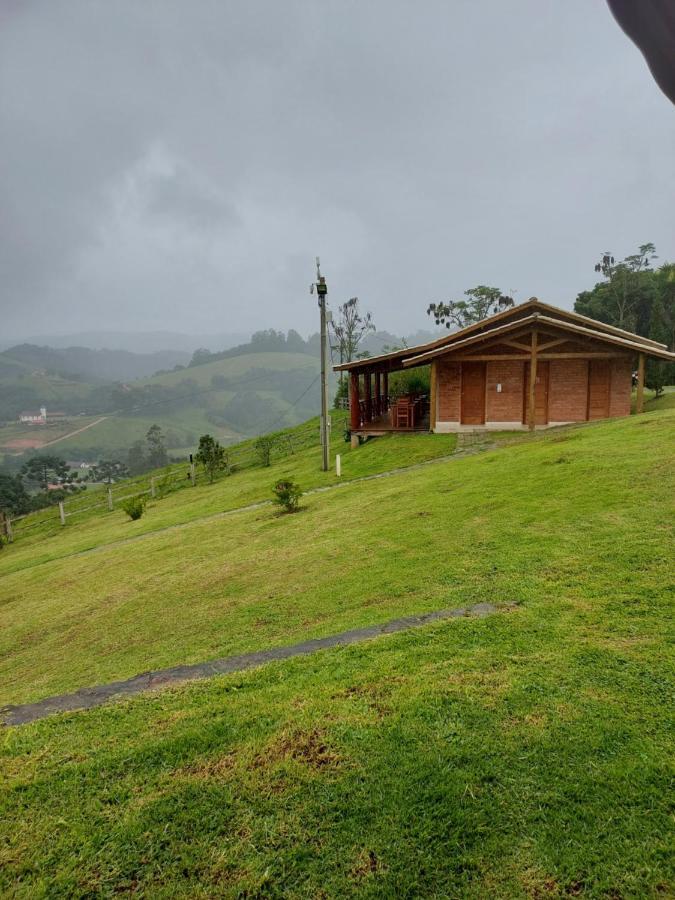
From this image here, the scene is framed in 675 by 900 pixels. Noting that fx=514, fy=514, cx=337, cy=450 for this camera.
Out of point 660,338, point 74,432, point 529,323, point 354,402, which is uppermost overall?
point 660,338

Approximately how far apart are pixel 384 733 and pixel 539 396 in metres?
20.1

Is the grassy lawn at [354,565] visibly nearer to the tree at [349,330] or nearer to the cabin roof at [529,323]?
the cabin roof at [529,323]

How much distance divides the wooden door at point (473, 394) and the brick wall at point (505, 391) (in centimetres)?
26

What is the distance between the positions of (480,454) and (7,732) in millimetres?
14775

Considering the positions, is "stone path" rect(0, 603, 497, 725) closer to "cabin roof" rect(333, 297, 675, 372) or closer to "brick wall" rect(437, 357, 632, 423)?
"cabin roof" rect(333, 297, 675, 372)

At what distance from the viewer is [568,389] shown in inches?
838

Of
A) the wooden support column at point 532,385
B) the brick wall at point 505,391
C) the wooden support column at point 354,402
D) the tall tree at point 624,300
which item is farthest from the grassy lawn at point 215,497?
the tall tree at point 624,300

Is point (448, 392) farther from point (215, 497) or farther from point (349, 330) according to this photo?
point (349, 330)

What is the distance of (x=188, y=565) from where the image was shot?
10.5 metres

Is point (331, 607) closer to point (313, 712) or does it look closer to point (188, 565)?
point (313, 712)

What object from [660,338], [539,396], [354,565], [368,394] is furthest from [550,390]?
[660,338]

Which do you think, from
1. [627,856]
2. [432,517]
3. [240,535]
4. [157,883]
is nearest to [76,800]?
[157,883]

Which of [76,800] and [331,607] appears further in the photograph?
[331,607]

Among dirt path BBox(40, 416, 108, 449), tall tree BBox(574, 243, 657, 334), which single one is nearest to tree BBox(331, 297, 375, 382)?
tall tree BBox(574, 243, 657, 334)
